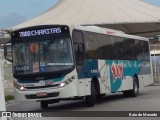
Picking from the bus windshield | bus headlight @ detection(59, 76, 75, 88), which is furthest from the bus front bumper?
the bus windshield

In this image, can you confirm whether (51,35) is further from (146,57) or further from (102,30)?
(146,57)

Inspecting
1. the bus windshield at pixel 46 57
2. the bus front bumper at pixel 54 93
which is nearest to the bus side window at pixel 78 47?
the bus windshield at pixel 46 57

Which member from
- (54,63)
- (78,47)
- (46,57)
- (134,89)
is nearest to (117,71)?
(134,89)

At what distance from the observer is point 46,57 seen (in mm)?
18297

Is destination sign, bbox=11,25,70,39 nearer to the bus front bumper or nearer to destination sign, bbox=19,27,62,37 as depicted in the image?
destination sign, bbox=19,27,62,37

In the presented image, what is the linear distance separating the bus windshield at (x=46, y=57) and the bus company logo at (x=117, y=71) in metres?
5.13

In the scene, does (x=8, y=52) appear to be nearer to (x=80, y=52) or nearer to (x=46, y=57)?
(x=46, y=57)

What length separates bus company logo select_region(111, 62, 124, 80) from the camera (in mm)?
23244

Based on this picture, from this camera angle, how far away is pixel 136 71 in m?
27.0

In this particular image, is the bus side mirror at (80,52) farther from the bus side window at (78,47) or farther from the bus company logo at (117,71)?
the bus company logo at (117,71)

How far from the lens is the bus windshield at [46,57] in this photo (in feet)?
59.9

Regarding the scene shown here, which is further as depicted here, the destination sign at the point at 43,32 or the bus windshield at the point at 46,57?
the destination sign at the point at 43,32

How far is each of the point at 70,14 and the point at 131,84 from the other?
3405 cm

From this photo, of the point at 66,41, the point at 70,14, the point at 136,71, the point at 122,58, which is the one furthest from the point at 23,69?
the point at 70,14
